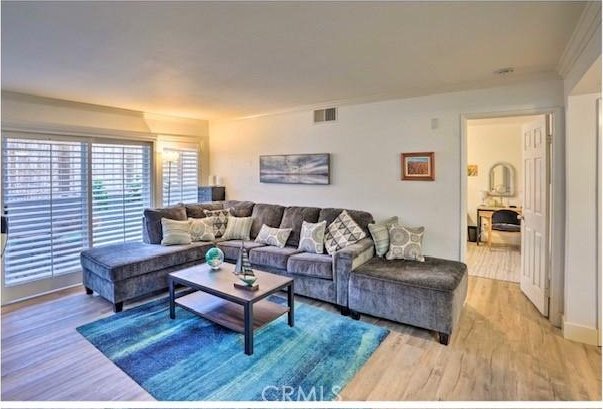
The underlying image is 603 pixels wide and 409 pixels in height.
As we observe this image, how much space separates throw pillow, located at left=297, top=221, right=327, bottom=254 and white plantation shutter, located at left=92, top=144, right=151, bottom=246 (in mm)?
2589

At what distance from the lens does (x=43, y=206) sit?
13.3ft

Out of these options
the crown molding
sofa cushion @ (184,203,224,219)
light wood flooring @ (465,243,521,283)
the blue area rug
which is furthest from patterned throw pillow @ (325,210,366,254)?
the crown molding

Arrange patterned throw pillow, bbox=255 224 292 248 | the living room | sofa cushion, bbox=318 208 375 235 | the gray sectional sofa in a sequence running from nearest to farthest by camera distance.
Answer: the living room, the gray sectional sofa, sofa cushion, bbox=318 208 375 235, patterned throw pillow, bbox=255 224 292 248

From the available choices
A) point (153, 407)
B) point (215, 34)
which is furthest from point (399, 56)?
point (153, 407)

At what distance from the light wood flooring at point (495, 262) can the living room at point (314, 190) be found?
0.40 m

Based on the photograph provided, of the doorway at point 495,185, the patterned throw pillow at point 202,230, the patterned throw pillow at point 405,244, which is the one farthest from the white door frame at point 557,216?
the patterned throw pillow at point 202,230

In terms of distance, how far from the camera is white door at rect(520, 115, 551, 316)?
3381 millimetres

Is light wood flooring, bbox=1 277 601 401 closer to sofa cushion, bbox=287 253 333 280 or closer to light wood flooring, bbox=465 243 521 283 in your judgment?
sofa cushion, bbox=287 253 333 280

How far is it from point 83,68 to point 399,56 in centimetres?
272

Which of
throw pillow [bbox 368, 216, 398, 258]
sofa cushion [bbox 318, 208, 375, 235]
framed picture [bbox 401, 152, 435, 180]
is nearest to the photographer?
throw pillow [bbox 368, 216, 398, 258]

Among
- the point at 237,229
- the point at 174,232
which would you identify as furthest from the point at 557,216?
the point at 174,232

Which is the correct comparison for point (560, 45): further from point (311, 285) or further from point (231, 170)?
point (231, 170)

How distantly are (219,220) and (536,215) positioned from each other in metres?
3.92

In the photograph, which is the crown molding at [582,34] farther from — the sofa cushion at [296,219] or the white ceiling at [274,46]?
the sofa cushion at [296,219]
